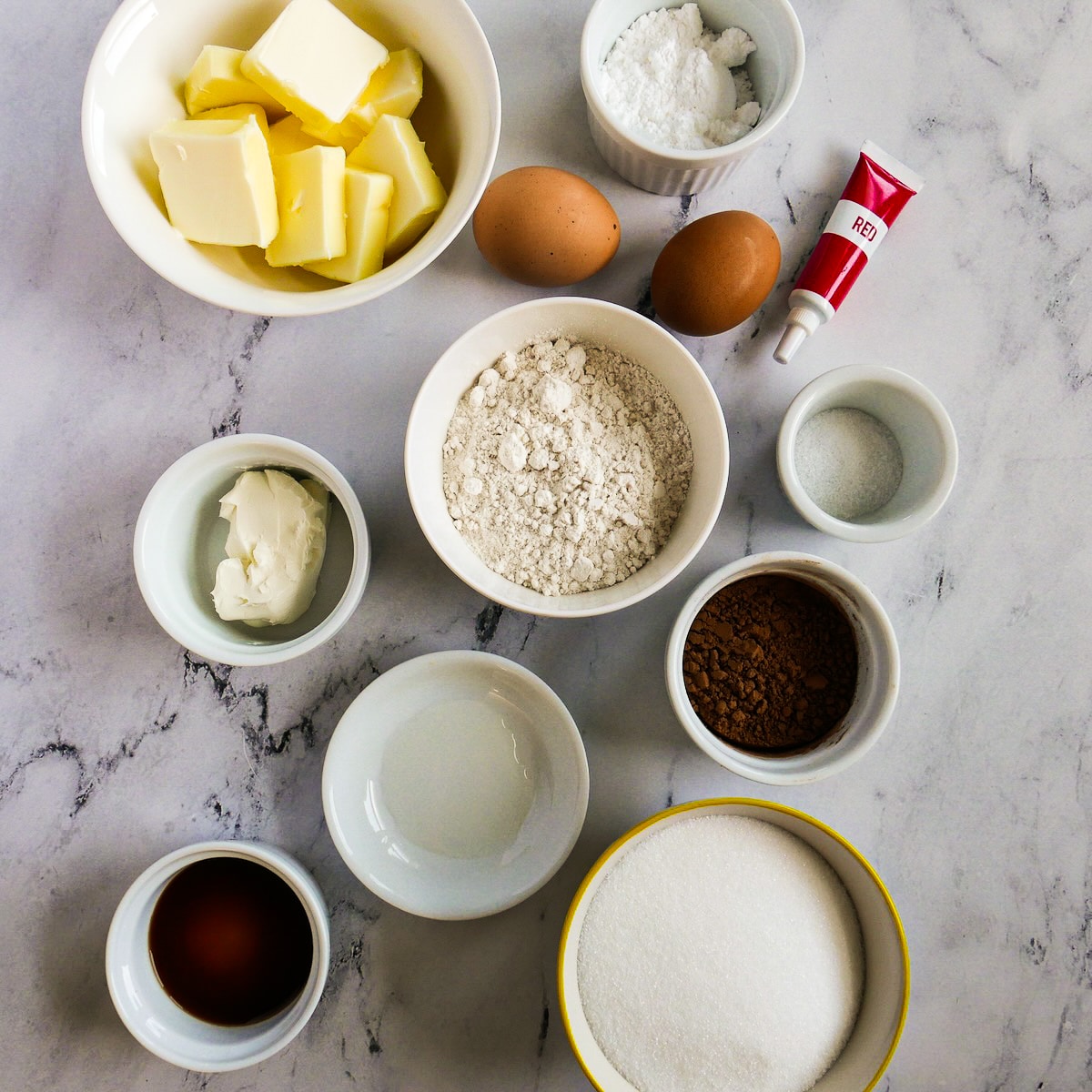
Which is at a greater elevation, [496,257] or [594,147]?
[594,147]

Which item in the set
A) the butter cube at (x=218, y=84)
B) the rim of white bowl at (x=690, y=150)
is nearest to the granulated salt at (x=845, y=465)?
the rim of white bowl at (x=690, y=150)

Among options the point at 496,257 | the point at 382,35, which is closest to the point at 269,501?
the point at 496,257

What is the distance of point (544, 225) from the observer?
0.94 meters

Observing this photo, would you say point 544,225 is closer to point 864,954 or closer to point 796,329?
point 796,329

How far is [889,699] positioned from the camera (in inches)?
37.4

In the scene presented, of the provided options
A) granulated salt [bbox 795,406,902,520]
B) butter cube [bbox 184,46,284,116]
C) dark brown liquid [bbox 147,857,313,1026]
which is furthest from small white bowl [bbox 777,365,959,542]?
dark brown liquid [bbox 147,857,313,1026]

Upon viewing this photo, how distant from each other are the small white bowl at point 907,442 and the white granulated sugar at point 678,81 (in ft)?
1.14

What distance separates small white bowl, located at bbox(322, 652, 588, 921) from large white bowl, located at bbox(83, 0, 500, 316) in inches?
19.3

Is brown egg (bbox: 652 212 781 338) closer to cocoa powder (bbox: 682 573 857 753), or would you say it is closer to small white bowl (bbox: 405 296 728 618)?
small white bowl (bbox: 405 296 728 618)

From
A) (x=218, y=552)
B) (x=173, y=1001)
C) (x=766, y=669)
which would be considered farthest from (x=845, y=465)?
(x=173, y=1001)

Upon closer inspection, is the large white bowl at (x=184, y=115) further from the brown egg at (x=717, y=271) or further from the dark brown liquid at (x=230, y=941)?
the dark brown liquid at (x=230, y=941)

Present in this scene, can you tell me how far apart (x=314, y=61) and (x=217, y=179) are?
0.17 meters

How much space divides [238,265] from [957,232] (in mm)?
979

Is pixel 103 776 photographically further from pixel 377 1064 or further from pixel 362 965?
pixel 377 1064
